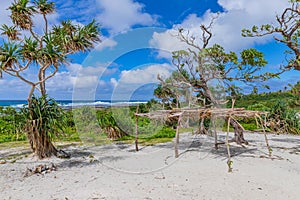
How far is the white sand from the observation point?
4.81 m

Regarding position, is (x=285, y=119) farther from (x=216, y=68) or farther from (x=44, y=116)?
(x=44, y=116)

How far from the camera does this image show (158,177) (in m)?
5.86

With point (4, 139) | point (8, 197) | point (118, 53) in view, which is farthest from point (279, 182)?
point (4, 139)

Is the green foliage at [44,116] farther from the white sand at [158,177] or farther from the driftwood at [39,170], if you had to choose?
the driftwood at [39,170]

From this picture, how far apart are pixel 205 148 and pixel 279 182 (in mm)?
4194

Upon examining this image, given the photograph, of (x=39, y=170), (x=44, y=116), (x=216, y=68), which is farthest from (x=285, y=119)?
(x=39, y=170)

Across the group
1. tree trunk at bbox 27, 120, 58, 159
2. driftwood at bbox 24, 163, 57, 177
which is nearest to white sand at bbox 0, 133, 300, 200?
driftwood at bbox 24, 163, 57, 177

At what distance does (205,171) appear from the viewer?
249 inches

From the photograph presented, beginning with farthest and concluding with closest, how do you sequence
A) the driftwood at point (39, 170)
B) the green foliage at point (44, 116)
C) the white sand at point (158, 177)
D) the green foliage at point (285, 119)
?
the green foliage at point (285, 119) < the green foliage at point (44, 116) < the driftwood at point (39, 170) < the white sand at point (158, 177)

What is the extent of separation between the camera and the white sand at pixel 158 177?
15.8 ft

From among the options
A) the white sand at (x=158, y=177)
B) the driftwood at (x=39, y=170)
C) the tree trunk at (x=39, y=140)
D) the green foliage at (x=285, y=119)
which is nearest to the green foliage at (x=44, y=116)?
the tree trunk at (x=39, y=140)

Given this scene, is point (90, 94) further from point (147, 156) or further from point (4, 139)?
point (4, 139)

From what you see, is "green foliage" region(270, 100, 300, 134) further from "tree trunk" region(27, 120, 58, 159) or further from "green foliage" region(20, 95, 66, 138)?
"tree trunk" region(27, 120, 58, 159)

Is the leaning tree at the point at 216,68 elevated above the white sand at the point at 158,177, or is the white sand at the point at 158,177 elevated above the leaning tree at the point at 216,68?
the leaning tree at the point at 216,68
